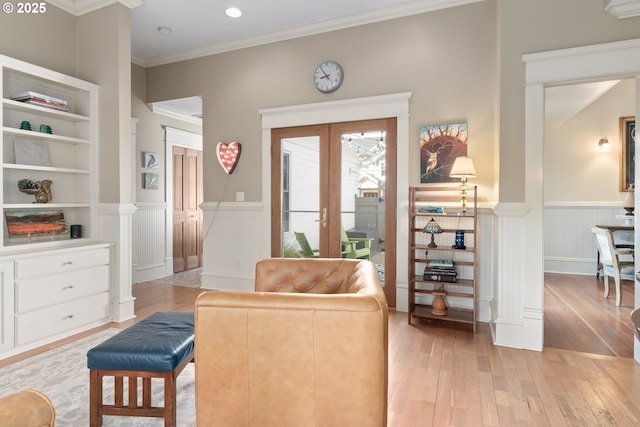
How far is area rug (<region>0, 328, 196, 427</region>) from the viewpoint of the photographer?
76.4 inches

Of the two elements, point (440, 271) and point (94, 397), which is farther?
point (440, 271)

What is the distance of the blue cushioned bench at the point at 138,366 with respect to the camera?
172 centimetres

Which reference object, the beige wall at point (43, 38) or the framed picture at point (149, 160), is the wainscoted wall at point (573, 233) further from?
the beige wall at point (43, 38)

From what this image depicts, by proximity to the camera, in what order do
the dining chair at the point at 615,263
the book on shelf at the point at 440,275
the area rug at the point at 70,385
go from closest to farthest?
the area rug at the point at 70,385
the book on shelf at the point at 440,275
the dining chair at the point at 615,263

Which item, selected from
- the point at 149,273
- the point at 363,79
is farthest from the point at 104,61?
the point at 149,273

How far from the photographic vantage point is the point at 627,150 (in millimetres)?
5430

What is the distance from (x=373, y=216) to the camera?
4031 millimetres

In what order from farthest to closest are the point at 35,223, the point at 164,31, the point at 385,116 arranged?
the point at 164,31 → the point at 385,116 → the point at 35,223

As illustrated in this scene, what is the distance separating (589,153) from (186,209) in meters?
6.65

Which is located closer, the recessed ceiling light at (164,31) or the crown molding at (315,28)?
the crown molding at (315,28)

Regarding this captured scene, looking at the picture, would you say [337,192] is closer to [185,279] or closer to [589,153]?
[185,279]

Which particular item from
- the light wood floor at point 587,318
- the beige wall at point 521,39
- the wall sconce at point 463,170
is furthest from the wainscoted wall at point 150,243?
the light wood floor at point 587,318

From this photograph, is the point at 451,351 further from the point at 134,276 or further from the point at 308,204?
the point at 134,276

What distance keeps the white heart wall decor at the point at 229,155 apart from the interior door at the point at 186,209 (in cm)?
167
